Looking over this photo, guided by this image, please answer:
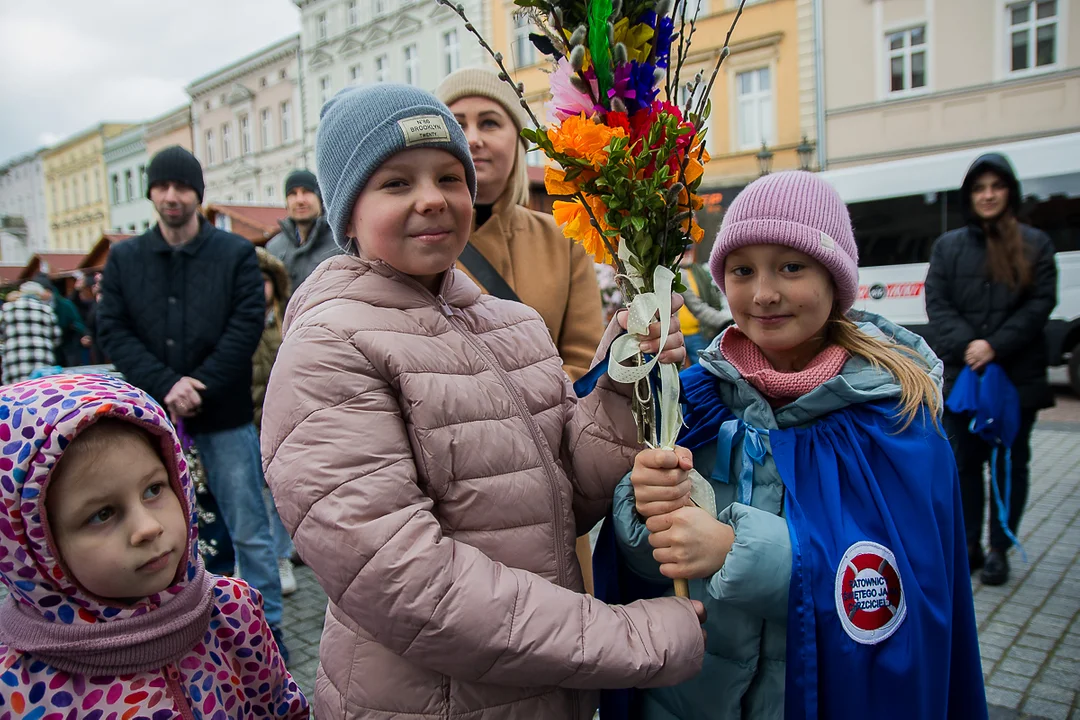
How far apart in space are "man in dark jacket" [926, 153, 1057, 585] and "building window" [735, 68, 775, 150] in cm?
1580

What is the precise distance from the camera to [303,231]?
472cm

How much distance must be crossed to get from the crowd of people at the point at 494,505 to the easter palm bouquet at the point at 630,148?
7 cm

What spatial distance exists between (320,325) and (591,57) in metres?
0.69

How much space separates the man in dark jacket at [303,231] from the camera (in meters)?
4.42

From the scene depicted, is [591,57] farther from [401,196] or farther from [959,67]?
[959,67]

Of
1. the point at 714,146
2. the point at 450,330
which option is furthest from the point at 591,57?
the point at 714,146

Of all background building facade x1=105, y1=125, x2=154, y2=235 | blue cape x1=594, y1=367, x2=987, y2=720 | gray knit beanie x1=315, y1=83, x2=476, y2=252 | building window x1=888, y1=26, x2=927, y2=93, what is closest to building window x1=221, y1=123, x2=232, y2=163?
background building facade x1=105, y1=125, x2=154, y2=235

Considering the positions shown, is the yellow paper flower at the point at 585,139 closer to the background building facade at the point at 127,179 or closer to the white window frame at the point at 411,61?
the white window frame at the point at 411,61

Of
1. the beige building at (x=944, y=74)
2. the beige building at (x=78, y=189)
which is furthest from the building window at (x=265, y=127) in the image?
the beige building at (x=944, y=74)

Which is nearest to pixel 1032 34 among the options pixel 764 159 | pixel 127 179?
pixel 764 159

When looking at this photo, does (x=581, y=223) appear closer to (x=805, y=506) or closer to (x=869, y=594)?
(x=805, y=506)

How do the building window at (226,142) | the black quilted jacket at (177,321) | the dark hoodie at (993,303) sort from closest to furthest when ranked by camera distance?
1. the black quilted jacket at (177,321)
2. the dark hoodie at (993,303)
3. the building window at (226,142)

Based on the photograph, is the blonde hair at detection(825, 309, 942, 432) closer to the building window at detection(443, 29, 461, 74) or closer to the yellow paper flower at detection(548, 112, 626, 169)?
the yellow paper flower at detection(548, 112, 626, 169)

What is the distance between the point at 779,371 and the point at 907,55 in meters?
17.8
